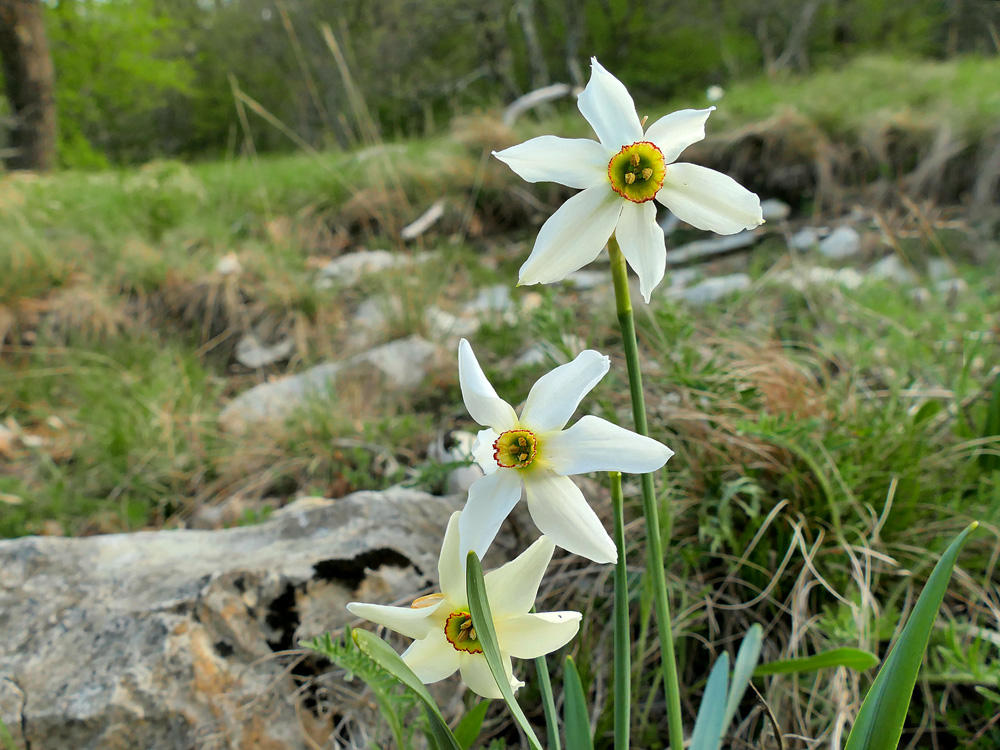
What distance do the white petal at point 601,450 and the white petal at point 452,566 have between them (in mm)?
105

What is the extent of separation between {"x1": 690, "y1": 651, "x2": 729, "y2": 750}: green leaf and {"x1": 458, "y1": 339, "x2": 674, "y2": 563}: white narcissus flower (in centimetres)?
36

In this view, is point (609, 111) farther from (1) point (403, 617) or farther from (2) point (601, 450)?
(1) point (403, 617)

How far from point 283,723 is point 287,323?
8.44ft

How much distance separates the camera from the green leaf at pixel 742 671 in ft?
2.35

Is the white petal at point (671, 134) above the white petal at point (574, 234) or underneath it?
above

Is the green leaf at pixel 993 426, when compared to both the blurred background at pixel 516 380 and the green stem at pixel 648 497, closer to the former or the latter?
the blurred background at pixel 516 380

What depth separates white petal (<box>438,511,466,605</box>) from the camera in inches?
21.0

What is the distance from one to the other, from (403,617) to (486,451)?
6.6 inches

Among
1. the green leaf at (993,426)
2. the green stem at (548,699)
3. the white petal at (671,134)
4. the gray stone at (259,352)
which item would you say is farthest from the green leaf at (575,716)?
the gray stone at (259,352)

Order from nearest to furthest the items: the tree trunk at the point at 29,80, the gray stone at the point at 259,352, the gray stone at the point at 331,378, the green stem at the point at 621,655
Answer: the green stem at the point at 621,655
the gray stone at the point at 331,378
the gray stone at the point at 259,352
the tree trunk at the point at 29,80

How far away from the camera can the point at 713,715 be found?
715mm

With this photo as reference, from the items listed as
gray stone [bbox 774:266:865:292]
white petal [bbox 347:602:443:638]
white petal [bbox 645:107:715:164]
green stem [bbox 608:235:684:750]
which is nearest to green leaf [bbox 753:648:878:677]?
green stem [bbox 608:235:684:750]

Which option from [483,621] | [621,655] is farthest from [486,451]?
[621,655]

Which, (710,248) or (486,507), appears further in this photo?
(710,248)
